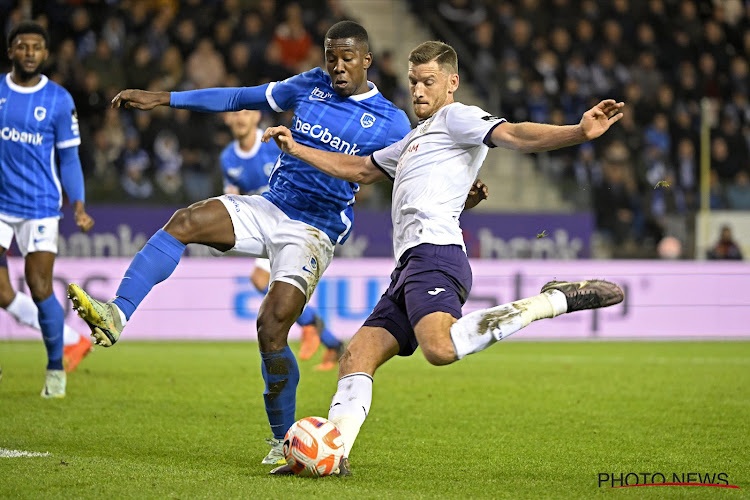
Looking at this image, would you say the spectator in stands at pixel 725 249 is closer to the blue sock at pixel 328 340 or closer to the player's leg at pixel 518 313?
the blue sock at pixel 328 340

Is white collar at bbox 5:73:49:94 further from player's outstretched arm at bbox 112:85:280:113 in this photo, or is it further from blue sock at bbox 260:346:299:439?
blue sock at bbox 260:346:299:439

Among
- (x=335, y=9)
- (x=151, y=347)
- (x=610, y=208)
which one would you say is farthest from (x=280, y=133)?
(x=335, y=9)

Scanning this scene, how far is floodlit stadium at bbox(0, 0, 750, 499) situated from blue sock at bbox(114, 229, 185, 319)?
0.05ft

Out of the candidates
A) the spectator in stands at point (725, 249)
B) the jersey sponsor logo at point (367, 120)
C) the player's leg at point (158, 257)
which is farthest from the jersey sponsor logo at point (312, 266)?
the spectator in stands at point (725, 249)

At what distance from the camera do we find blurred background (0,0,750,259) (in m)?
14.6

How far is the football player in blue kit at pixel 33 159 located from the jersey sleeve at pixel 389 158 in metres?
3.01

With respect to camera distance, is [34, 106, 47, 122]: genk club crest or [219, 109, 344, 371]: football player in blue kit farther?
[219, 109, 344, 371]: football player in blue kit

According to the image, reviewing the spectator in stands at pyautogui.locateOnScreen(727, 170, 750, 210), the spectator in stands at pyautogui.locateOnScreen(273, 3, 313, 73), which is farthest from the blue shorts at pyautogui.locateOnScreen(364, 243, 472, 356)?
the spectator in stands at pyautogui.locateOnScreen(273, 3, 313, 73)

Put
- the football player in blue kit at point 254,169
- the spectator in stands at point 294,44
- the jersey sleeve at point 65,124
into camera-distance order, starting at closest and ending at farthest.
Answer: the jersey sleeve at point 65,124 < the football player in blue kit at point 254,169 < the spectator in stands at point 294,44

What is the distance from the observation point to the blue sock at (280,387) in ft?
18.4

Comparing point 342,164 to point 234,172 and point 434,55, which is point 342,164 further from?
point 234,172

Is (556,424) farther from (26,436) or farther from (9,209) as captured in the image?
(9,209)

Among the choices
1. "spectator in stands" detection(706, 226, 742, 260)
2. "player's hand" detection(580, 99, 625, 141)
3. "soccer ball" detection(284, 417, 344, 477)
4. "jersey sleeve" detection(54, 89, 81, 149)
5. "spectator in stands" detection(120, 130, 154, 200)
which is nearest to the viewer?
"player's hand" detection(580, 99, 625, 141)

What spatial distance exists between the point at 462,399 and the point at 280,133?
3702 millimetres
